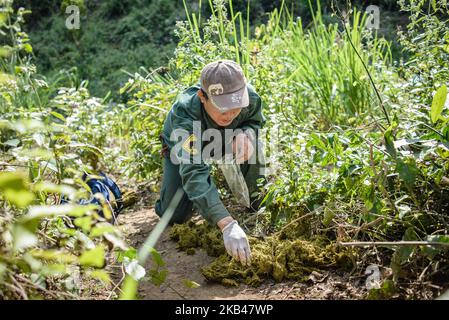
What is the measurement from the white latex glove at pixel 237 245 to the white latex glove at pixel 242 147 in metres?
0.67

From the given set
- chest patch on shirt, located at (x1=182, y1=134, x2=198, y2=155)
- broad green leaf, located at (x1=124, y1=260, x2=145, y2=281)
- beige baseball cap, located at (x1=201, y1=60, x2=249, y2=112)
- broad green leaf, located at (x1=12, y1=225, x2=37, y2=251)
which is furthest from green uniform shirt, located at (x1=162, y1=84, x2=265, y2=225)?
broad green leaf, located at (x1=12, y1=225, x2=37, y2=251)

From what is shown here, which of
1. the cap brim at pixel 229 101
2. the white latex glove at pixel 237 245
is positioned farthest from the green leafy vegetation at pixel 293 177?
the cap brim at pixel 229 101

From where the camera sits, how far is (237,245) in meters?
2.30

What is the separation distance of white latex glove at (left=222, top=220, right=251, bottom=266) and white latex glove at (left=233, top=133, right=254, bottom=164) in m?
0.67

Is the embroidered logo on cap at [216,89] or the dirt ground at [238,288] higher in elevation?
the embroidered logo on cap at [216,89]

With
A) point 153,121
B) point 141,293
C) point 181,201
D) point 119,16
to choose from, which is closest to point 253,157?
point 181,201

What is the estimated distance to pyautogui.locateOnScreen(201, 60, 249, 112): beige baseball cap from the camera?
2.62m

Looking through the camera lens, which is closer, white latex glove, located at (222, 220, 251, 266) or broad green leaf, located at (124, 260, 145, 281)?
broad green leaf, located at (124, 260, 145, 281)

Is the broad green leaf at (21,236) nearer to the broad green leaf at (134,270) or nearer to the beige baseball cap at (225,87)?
the broad green leaf at (134,270)

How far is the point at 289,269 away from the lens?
94.6 inches

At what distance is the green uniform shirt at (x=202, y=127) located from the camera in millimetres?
2484

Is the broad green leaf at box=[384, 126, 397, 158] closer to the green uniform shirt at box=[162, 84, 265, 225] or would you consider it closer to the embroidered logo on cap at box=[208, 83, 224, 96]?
the green uniform shirt at box=[162, 84, 265, 225]

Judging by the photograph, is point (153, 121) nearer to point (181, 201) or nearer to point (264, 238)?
point (181, 201)

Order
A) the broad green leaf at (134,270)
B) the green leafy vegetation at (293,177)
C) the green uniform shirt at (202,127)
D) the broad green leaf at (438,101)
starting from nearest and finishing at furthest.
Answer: the green leafy vegetation at (293,177) < the broad green leaf at (134,270) < the broad green leaf at (438,101) < the green uniform shirt at (202,127)
